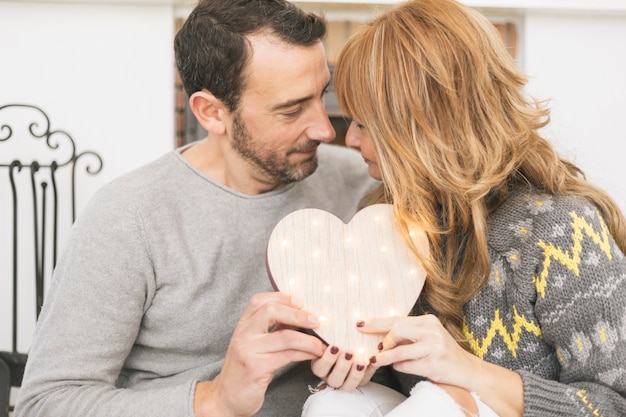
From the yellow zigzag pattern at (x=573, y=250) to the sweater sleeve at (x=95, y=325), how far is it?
0.65 meters

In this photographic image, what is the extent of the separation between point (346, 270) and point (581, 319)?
15.4 inches

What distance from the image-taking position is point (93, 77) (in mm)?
2229

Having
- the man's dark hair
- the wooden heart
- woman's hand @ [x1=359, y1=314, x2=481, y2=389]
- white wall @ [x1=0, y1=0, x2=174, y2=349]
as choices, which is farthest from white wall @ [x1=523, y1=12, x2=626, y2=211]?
woman's hand @ [x1=359, y1=314, x2=481, y2=389]

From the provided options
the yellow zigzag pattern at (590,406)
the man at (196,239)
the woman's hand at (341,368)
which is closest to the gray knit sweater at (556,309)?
the yellow zigzag pattern at (590,406)

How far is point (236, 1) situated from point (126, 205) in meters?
0.49

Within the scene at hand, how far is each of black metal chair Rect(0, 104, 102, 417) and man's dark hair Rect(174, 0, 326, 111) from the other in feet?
2.44

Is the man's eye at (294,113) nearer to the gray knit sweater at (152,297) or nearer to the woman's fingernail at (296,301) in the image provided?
the gray knit sweater at (152,297)

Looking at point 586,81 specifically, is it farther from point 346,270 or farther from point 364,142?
point 346,270

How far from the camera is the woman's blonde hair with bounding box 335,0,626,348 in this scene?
4.07 ft

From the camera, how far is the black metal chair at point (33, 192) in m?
2.12

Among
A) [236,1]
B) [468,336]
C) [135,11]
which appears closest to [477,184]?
[468,336]

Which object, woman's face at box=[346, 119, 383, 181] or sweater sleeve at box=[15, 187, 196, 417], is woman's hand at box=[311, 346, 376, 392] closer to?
sweater sleeve at box=[15, 187, 196, 417]

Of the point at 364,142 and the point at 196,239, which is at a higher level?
the point at 364,142

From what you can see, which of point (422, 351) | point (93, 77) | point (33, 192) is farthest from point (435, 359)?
point (93, 77)
